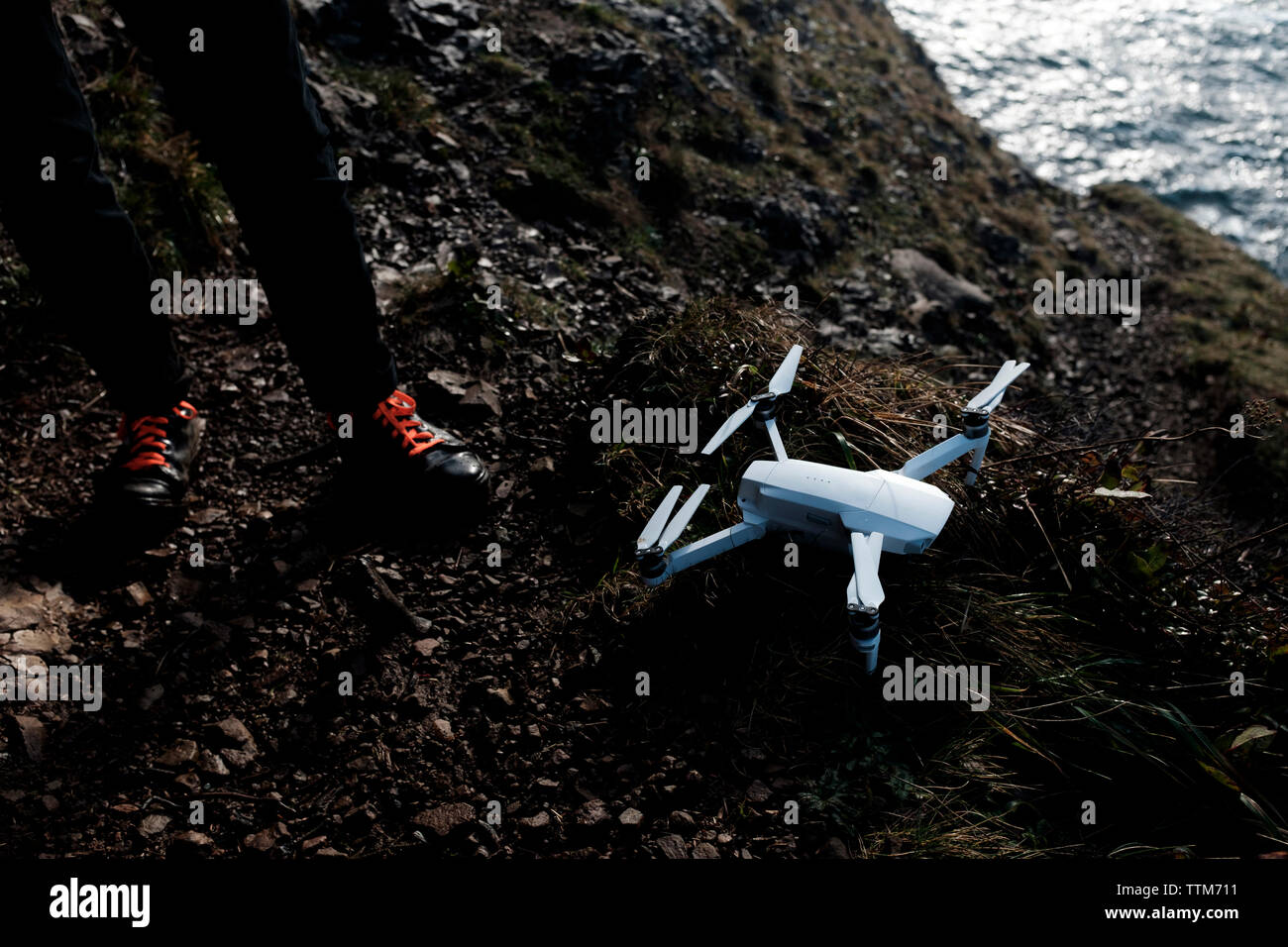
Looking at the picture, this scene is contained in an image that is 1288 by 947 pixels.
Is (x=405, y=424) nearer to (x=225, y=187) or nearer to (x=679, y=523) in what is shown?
(x=225, y=187)

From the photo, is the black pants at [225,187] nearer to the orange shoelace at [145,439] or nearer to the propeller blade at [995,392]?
the orange shoelace at [145,439]

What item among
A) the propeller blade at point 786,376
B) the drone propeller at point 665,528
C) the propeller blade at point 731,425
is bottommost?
the drone propeller at point 665,528

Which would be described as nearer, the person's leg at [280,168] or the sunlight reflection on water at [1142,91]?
the person's leg at [280,168]

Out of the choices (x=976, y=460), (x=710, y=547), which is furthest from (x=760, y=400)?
(x=976, y=460)

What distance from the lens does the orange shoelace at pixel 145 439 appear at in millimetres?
2607

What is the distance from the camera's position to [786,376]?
7.99 feet

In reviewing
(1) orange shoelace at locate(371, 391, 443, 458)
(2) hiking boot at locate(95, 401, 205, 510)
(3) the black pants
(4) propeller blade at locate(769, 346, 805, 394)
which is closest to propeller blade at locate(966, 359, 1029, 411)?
(4) propeller blade at locate(769, 346, 805, 394)

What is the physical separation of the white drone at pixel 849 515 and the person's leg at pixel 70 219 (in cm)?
179

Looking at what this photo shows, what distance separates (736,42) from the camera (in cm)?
767

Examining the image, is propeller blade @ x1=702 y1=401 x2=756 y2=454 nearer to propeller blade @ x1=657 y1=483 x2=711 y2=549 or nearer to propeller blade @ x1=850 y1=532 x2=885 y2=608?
propeller blade @ x1=657 y1=483 x2=711 y2=549

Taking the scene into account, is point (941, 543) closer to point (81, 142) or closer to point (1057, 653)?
point (1057, 653)

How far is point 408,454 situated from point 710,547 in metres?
1.12

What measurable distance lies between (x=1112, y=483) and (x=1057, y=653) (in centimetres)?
71

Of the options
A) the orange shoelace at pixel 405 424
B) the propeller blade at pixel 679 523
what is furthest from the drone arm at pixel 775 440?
the orange shoelace at pixel 405 424
